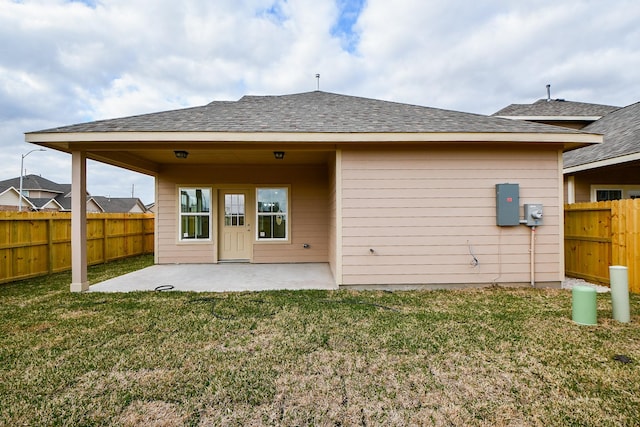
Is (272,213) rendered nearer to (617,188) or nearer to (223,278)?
(223,278)

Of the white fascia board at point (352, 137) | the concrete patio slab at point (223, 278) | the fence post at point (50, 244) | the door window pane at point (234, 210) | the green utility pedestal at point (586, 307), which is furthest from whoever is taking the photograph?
the door window pane at point (234, 210)

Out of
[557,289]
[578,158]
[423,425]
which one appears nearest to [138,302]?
[423,425]

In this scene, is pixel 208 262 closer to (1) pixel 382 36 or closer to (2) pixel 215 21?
(2) pixel 215 21

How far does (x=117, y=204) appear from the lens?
3591 centimetres

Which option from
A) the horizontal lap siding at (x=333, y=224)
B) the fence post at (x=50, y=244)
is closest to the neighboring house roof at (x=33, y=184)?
the fence post at (x=50, y=244)

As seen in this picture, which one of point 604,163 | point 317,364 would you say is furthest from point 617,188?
point 317,364

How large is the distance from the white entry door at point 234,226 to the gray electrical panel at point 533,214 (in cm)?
607

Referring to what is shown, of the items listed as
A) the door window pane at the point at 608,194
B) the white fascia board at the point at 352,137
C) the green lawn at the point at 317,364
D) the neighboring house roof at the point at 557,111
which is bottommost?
the green lawn at the point at 317,364

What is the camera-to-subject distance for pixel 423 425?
68.6 inches

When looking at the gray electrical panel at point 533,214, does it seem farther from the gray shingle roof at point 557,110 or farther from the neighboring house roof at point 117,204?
the neighboring house roof at point 117,204

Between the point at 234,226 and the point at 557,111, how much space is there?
11.0 meters

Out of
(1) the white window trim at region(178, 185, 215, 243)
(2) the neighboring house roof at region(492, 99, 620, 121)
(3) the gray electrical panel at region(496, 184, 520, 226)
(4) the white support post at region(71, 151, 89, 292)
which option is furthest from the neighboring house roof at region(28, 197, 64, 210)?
(2) the neighboring house roof at region(492, 99, 620, 121)

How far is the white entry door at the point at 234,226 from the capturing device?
7938 millimetres

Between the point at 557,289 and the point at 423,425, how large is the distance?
462cm
